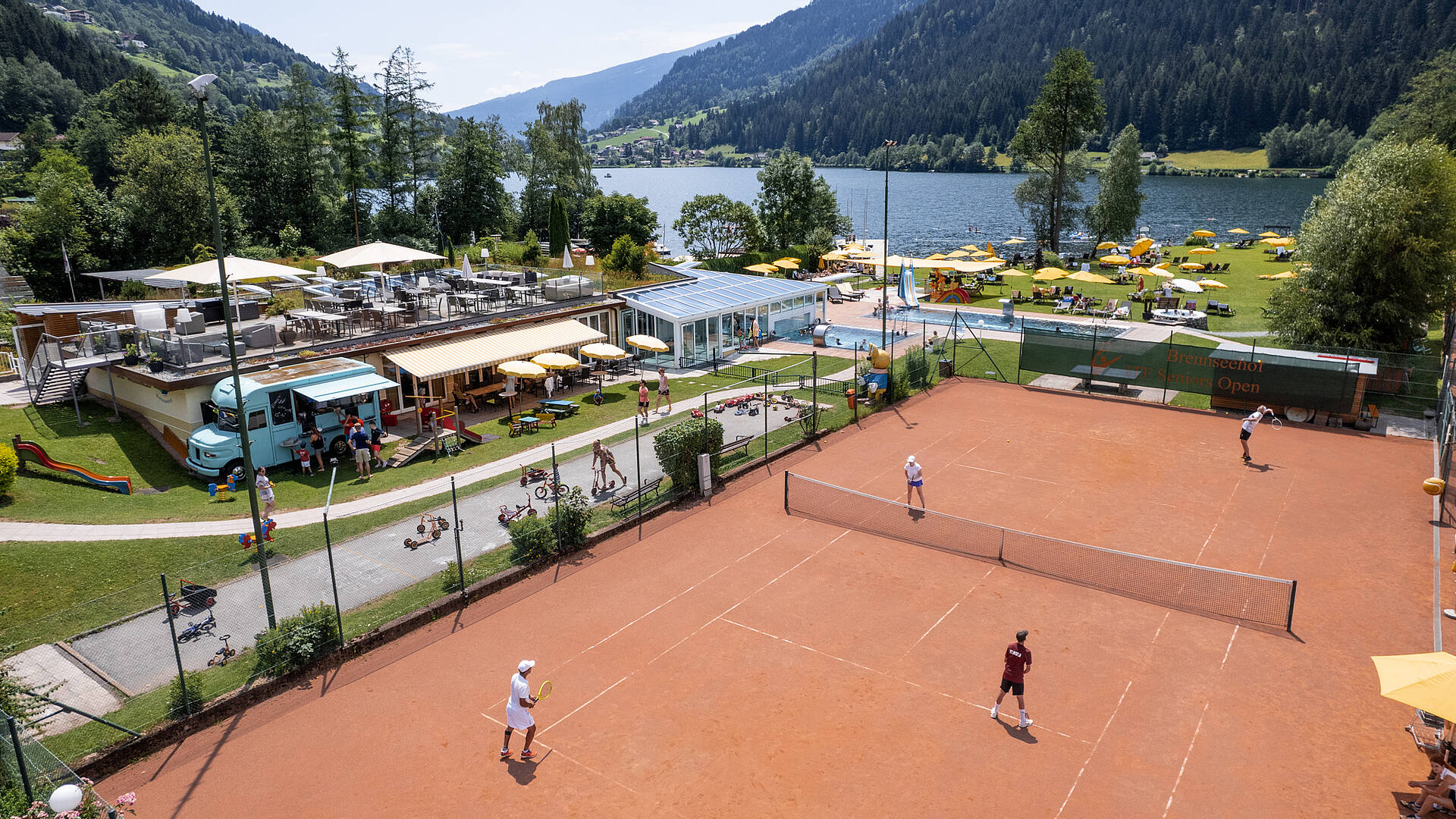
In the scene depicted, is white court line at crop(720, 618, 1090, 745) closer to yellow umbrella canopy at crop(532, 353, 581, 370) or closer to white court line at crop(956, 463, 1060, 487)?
white court line at crop(956, 463, 1060, 487)

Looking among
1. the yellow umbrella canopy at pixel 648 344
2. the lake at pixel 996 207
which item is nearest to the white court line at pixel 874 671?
the yellow umbrella canopy at pixel 648 344

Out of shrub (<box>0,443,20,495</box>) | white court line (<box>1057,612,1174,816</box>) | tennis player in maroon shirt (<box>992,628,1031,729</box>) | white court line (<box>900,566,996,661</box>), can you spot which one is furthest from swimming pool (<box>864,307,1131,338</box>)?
shrub (<box>0,443,20,495</box>)

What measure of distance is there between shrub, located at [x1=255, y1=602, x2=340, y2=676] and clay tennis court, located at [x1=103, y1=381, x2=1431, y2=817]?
23.3 inches

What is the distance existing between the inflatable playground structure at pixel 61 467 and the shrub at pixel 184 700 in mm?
11596

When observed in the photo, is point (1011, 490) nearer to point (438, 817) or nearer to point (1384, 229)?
point (438, 817)

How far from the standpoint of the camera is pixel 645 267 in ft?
146

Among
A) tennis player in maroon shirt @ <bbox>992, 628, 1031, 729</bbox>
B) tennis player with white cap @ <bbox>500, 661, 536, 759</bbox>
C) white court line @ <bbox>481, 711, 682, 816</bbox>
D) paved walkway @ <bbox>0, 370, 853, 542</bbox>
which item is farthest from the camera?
paved walkway @ <bbox>0, 370, 853, 542</bbox>

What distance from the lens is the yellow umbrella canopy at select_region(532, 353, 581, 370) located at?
28.9 metres

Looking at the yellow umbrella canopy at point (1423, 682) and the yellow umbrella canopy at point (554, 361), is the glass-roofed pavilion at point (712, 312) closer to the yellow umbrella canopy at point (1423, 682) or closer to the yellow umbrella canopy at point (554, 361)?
the yellow umbrella canopy at point (554, 361)

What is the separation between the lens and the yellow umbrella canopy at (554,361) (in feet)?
94.8

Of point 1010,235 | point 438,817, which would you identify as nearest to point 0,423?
point 438,817

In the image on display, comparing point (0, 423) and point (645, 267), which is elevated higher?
point (645, 267)

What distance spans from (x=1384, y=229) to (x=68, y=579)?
1638 inches

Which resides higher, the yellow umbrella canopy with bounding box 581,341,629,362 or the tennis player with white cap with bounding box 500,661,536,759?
the yellow umbrella canopy with bounding box 581,341,629,362
